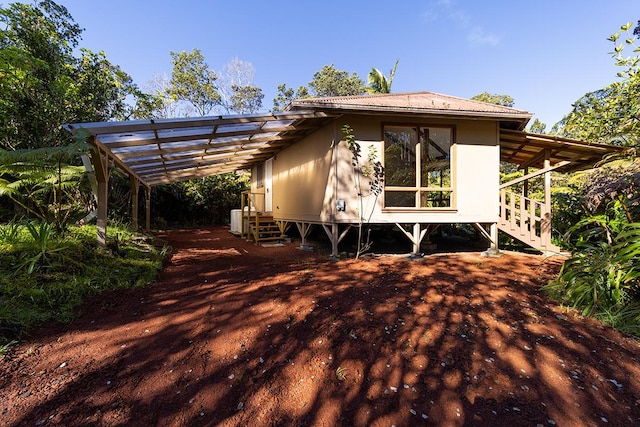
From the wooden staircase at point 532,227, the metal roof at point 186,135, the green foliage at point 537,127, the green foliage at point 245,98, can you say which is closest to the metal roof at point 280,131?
the metal roof at point 186,135

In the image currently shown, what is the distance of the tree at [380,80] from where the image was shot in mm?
17656

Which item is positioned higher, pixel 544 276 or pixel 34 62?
pixel 34 62

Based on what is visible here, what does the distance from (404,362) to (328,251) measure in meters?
5.51

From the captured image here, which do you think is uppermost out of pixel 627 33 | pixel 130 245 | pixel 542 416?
pixel 627 33

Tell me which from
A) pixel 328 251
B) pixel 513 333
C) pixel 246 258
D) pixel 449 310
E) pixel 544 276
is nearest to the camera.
Answer: pixel 513 333

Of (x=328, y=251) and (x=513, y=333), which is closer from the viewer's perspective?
(x=513, y=333)

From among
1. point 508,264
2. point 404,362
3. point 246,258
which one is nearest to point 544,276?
point 508,264

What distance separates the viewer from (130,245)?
20.5ft

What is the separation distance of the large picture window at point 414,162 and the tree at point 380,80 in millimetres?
11594

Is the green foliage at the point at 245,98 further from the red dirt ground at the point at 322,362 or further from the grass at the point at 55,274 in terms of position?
the red dirt ground at the point at 322,362

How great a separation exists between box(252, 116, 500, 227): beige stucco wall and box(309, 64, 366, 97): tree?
1893 cm

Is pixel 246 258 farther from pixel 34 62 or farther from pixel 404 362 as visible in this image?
pixel 34 62

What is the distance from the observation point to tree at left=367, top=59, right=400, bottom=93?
17.7 meters

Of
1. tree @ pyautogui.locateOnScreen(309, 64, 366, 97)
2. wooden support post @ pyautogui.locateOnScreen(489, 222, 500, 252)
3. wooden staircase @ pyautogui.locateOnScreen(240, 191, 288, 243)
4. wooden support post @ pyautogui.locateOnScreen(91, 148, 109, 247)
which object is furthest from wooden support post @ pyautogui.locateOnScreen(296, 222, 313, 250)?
tree @ pyautogui.locateOnScreen(309, 64, 366, 97)
